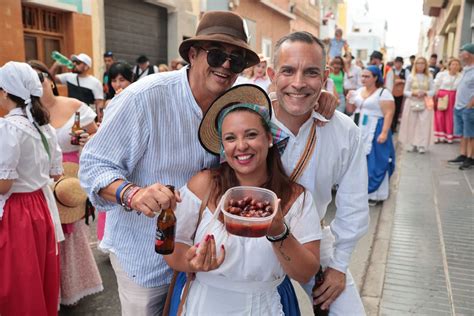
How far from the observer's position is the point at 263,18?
76.6ft

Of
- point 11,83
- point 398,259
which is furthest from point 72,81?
point 398,259

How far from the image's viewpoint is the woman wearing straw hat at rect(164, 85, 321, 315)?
73.3 inches

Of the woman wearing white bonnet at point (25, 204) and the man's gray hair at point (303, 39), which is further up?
the man's gray hair at point (303, 39)

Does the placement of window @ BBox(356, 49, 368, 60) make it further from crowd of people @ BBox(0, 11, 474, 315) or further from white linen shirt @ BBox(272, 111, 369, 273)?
white linen shirt @ BBox(272, 111, 369, 273)

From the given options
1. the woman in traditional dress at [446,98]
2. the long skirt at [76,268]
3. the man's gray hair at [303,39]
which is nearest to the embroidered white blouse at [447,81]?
the woman in traditional dress at [446,98]

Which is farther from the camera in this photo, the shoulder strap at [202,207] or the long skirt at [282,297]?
the long skirt at [282,297]

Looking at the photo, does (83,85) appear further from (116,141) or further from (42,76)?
(116,141)

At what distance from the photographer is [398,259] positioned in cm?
450

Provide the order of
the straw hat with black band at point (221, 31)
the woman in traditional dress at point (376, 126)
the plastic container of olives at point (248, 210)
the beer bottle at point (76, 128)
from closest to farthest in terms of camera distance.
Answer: the plastic container of olives at point (248, 210) < the straw hat with black band at point (221, 31) < the beer bottle at point (76, 128) < the woman in traditional dress at point (376, 126)

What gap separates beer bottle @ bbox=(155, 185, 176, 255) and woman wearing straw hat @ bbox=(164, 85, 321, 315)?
0.08m

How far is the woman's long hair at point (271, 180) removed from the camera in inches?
77.5

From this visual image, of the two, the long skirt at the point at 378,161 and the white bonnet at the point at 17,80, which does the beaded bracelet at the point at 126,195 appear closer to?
the white bonnet at the point at 17,80

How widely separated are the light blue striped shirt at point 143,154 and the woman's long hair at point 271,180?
0.66ft

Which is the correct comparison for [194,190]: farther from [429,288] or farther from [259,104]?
[429,288]
